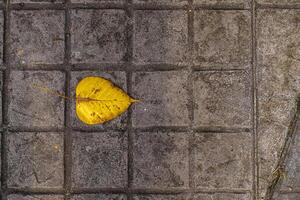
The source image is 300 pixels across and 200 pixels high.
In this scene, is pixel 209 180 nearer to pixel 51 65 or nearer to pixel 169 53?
pixel 169 53

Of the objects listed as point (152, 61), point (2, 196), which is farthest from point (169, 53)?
point (2, 196)

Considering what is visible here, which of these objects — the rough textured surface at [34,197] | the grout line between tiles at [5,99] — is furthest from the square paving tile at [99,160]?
the grout line between tiles at [5,99]

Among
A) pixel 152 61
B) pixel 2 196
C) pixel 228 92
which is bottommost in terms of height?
pixel 2 196

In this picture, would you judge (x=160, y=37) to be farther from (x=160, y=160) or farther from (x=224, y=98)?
(x=160, y=160)

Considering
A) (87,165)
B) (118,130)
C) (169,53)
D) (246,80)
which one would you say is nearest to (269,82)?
(246,80)

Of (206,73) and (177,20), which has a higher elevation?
(177,20)

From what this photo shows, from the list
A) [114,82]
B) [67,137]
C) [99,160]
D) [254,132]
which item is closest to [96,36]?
[114,82]
